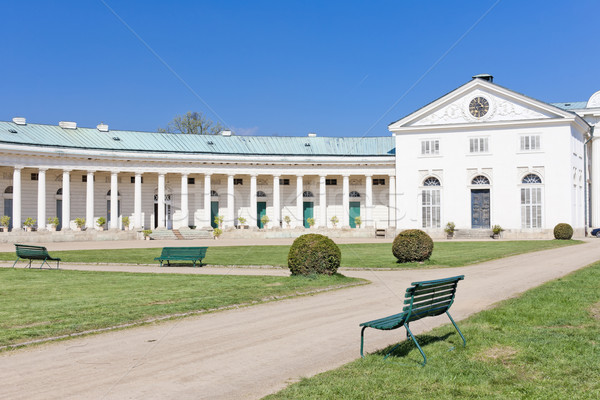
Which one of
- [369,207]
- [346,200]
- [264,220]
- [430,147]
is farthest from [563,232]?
[264,220]

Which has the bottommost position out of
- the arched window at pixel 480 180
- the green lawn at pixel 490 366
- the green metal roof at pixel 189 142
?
the green lawn at pixel 490 366

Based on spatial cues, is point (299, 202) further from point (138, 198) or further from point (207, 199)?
point (138, 198)

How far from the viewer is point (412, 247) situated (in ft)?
73.2

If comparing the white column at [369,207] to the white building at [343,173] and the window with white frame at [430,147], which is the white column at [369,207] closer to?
the white building at [343,173]

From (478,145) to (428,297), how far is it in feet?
151

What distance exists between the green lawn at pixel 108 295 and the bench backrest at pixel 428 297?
5.55 m

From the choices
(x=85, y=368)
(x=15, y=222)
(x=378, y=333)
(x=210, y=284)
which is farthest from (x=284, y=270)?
(x=15, y=222)

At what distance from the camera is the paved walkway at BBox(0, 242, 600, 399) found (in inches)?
255

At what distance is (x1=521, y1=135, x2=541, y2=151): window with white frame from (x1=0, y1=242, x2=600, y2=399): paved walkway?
39560 mm

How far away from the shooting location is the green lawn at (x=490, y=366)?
6.07m

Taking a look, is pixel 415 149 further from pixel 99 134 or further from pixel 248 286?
pixel 248 286

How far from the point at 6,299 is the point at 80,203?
40398mm

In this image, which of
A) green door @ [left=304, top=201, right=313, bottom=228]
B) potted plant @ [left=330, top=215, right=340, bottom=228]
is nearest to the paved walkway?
potted plant @ [left=330, top=215, right=340, bottom=228]

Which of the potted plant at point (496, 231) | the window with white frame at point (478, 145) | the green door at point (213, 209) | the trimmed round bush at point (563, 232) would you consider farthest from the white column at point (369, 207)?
the trimmed round bush at point (563, 232)
